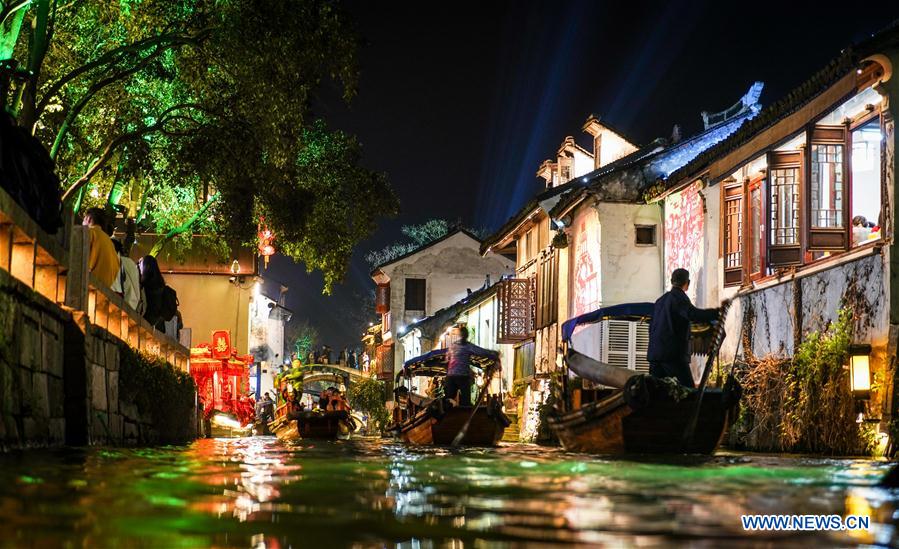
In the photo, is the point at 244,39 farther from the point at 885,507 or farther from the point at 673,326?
the point at 885,507

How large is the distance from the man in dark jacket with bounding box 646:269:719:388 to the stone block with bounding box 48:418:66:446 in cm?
687

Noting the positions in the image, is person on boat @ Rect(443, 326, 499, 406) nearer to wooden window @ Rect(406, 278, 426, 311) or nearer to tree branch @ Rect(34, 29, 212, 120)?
tree branch @ Rect(34, 29, 212, 120)

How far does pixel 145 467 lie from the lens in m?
7.30

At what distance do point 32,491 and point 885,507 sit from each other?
4029 mm

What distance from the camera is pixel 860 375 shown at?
15227 millimetres

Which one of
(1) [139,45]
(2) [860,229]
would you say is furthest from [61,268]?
(2) [860,229]

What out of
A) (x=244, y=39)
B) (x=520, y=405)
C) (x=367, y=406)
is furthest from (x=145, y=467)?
(x=367, y=406)

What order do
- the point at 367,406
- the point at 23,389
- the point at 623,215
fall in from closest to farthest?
1. the point at 23,389
2. the point at 623,215
3. the point at 367,406

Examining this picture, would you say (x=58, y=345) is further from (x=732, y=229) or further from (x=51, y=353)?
(x=732, y=229)

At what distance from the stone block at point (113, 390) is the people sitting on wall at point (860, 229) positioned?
38.5 feet

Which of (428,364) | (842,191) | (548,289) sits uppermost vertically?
(842,191)

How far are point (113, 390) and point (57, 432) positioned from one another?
8.96ft

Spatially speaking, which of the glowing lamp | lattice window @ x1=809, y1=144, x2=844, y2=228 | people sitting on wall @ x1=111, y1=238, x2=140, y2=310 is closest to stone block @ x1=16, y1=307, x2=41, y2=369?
people sitting on wall @ x1=111, y1=238, x2=140, y2=310

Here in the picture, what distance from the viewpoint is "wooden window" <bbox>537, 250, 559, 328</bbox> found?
108 feet
